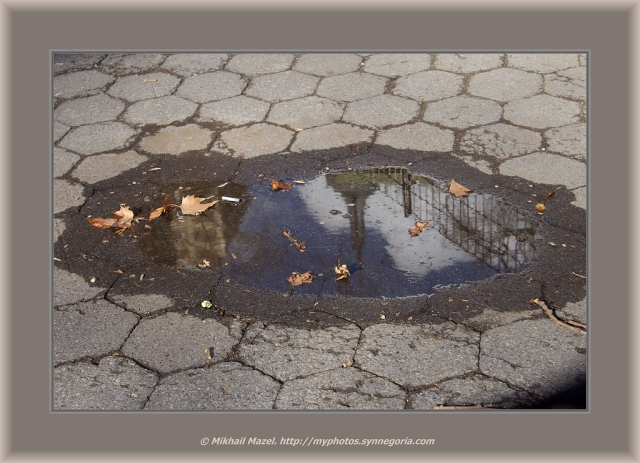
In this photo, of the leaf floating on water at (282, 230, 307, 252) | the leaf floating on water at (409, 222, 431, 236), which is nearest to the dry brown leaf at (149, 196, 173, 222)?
the leaf floating on water at (282, 230, 307, 252)

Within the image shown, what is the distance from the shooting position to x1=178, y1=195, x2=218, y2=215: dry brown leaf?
312 cm

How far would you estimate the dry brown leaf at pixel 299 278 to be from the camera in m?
2.62

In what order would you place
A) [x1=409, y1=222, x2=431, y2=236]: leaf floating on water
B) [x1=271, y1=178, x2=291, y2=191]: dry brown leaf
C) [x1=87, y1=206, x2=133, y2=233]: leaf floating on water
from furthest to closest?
[x1=271, y1=178, x2=291, y2=191]: dry brown leaf
[x1=87, y1=206, x2=133, y2=233]: leaf floating on water
[x1=409, y1=222, x2=431, y2=236]: leaf floating on water

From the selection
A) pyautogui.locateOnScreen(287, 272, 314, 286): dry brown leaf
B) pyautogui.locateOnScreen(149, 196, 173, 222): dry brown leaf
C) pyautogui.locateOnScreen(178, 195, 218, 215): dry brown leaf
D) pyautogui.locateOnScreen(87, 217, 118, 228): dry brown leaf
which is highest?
pyautogui.locateOnScreen(287, 272, 314, 286): dry brown leaf

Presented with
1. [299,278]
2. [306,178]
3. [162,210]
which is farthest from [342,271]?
[162,210]

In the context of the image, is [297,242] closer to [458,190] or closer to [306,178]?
[306,178]

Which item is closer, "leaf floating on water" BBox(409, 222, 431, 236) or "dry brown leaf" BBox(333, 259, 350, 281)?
"dry brown leaf" BBox(333, 259, 350, 281)

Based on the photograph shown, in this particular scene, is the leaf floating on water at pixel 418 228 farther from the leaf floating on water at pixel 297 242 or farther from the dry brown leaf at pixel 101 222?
the dry brown leaf at pixel 101 222

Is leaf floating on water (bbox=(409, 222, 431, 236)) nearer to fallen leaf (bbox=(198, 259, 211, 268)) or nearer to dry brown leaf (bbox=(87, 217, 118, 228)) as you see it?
fallen leaf (bbox=(198, 259, 211, 268))

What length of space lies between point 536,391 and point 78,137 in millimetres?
2879

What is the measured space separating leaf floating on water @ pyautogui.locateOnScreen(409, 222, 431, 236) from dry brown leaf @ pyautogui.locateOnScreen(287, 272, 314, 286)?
0.52 meters

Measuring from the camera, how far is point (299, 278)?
2643 millimetres

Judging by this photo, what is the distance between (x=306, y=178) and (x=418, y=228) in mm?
697

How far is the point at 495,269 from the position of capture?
104 inches
